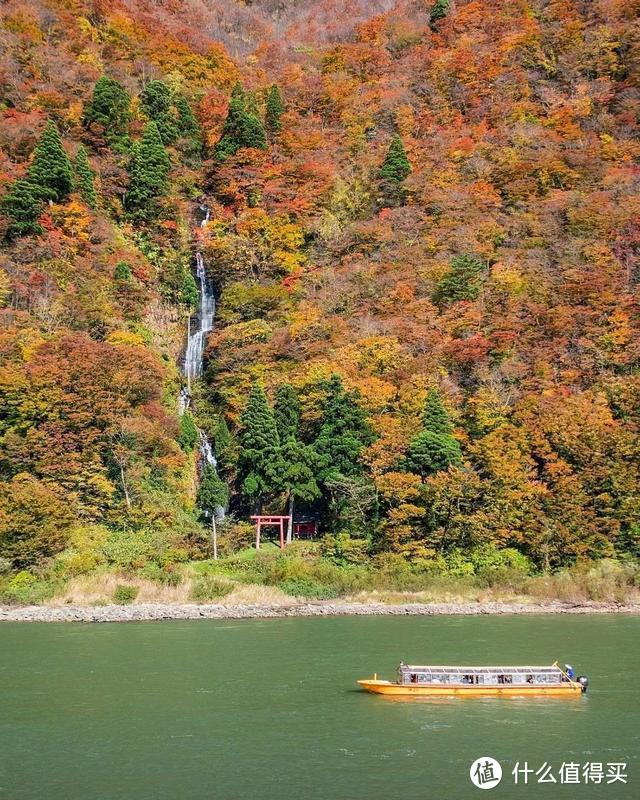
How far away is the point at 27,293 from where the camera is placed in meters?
55.8

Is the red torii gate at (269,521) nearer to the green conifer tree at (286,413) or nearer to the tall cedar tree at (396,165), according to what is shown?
the green conifer tree at (286,413)

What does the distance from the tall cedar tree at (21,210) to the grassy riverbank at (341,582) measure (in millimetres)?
32018

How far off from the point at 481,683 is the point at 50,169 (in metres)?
56.4

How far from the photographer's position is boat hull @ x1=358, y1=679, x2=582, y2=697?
23.6 meters

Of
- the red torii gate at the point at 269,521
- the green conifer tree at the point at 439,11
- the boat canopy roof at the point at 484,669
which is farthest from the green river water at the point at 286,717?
the green conifer tree at the point at 439,11

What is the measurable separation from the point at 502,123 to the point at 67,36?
49225 millimetres

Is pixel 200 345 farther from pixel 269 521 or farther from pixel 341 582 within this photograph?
pixel 341 582

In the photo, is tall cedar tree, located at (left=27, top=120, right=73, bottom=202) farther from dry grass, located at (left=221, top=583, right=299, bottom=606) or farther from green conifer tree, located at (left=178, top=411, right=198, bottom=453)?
dry grass, located at (left=221, top=583, right=299, bottom=606)

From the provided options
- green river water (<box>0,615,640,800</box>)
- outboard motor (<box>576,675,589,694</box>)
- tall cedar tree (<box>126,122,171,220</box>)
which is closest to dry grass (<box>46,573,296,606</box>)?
green river water (<box>0,615,640,800</box>)

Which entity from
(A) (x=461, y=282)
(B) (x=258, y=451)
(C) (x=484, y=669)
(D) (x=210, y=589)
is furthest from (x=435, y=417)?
(C) (x=484, y=669)

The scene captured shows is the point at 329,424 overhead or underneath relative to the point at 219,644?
overhead

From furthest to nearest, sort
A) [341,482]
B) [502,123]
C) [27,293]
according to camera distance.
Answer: [502,123]
[27,293]
[341,482]

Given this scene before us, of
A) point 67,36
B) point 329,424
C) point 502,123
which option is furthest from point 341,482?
point 67,36

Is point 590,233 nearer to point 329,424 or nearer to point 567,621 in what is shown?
point 329,424
